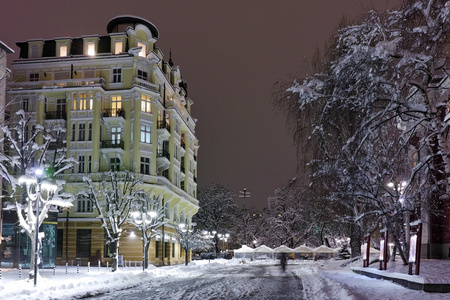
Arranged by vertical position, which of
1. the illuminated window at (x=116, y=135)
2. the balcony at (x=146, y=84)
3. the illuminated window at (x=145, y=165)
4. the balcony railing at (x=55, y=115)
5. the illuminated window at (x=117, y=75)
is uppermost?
the illuminated window at (x=117, y=75)

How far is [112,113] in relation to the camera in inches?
2120

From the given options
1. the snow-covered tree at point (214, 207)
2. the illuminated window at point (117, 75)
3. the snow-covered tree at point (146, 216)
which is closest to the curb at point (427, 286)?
the snow-covered tree at point (146, 216)

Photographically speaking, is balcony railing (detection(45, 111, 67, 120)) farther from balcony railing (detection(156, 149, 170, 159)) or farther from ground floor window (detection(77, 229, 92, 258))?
ground floor window (detection(77, 229, 92, 258))

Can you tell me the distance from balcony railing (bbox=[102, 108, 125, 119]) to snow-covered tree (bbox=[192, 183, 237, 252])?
38542 mm

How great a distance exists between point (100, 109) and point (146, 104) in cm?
467

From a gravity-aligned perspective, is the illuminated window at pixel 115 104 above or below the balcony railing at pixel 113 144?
above

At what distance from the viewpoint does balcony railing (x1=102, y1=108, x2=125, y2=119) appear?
53409 mm

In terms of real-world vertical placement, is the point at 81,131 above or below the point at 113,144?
above

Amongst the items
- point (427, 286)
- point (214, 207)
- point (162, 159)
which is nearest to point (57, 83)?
point (162, 159)

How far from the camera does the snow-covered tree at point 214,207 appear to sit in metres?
89.4

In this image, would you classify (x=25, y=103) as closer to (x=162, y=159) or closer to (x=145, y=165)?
(x=145, y=165)

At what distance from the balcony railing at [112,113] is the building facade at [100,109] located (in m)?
0.10

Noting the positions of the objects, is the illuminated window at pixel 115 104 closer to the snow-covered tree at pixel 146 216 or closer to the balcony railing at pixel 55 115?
the balcony railing at pixel 55 115

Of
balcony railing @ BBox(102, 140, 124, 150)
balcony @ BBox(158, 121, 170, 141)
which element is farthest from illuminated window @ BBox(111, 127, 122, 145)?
balcony @ BBox(158, 121, 170, 141)
